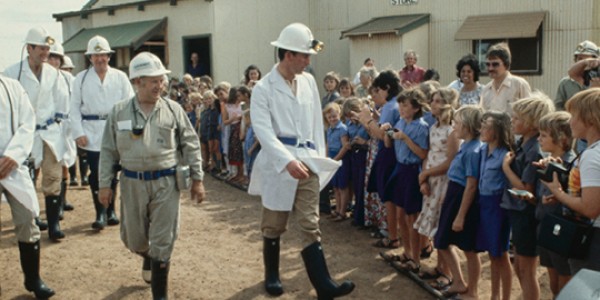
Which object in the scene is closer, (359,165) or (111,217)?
(359,165)

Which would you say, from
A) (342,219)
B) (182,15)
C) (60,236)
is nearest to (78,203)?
(60,236)

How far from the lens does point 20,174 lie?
5043mm

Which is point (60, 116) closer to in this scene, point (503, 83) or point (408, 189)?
point (408, 189)

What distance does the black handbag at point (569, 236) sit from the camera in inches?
134

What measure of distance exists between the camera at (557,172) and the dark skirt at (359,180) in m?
3.76

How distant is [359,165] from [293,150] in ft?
8.45

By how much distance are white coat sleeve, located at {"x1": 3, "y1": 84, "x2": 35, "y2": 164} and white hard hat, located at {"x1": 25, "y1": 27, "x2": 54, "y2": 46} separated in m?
1.71

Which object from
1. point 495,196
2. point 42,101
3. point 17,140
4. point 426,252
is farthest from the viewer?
point 42,101

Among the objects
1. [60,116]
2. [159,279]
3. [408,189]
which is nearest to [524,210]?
[408,189]

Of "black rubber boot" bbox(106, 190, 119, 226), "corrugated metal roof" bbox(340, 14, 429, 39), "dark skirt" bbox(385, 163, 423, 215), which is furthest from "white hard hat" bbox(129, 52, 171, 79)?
"corrugated metal roof" bbox(340, 14, 429, 39)

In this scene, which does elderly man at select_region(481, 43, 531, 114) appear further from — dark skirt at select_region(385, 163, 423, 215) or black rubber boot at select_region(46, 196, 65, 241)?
black rubber boot at select_region(46, 196, 65, 241)

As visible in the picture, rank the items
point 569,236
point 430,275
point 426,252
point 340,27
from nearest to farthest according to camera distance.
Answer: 1. point 569,236
2. point 430,275
3. point 426,252
4. point 340,27

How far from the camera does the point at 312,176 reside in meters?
5.04

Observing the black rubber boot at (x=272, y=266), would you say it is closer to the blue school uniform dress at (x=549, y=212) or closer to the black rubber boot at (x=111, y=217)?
the blue school uniform dress at (x=549, y=212)
